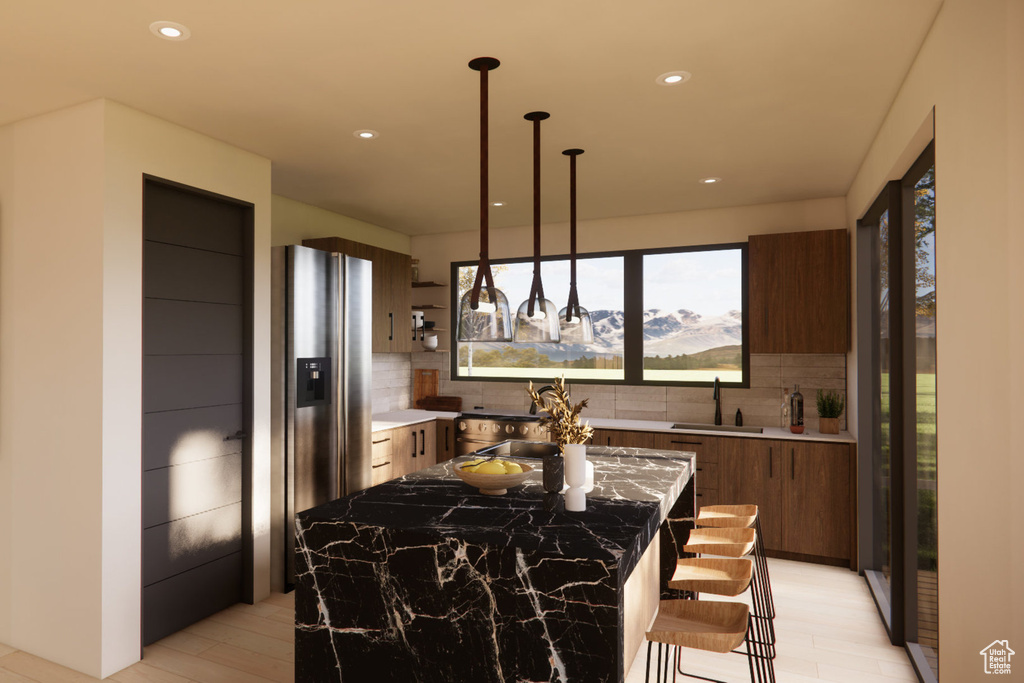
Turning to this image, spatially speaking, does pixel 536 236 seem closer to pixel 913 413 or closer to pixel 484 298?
pixel 484 298

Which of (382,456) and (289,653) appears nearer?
(289,653)

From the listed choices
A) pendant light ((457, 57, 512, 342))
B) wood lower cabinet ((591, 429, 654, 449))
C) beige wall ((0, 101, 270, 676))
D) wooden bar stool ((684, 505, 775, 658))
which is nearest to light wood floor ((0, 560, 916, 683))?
beige wall ((0, 101, 270, 676))

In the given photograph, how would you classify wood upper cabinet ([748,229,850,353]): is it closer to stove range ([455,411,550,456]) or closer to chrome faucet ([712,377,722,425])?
chrome faucet ([712,377,722,425])

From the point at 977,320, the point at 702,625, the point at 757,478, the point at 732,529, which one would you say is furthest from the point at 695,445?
the point at 977,320

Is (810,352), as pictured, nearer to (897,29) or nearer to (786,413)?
(786,413)

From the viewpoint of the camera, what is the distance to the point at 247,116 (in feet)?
10.5

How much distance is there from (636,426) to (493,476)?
2849 millimetres

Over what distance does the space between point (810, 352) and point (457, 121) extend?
10.3 feet

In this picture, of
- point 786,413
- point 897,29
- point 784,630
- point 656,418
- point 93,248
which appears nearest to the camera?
point 897,29

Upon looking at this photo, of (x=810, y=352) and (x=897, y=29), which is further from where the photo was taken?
(x=810, y=352)

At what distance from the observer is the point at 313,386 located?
4.11 m

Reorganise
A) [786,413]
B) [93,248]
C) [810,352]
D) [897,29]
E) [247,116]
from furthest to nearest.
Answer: [786,413], [810,352], [247,116], [93,248], [897,29]

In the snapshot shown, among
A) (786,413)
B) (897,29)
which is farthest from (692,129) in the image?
(786,413)

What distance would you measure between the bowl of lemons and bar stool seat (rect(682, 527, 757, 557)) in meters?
0.80
